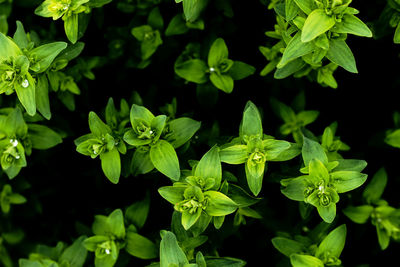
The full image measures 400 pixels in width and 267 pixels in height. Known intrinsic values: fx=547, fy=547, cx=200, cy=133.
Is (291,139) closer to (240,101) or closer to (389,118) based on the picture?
(240,101)

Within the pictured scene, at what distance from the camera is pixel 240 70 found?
3305mm

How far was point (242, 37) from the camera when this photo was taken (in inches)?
148

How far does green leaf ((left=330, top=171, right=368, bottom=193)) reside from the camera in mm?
2689

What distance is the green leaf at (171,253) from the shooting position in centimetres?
262

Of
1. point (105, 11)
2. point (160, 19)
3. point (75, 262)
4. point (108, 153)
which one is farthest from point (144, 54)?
point (75, 262)

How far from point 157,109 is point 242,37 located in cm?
77

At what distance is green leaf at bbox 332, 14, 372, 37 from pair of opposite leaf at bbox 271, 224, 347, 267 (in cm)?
101

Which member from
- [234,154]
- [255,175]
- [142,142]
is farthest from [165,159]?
[255,175]

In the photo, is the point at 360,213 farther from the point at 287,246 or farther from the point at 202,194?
the point at 202,194

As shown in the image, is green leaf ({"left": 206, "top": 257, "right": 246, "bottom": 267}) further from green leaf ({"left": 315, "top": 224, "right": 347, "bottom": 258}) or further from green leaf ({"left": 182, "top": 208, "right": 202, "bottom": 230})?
green leaf ({"left": 315, "top": 224, "right": 347, "bottom": 258})

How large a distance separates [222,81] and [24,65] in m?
1.16

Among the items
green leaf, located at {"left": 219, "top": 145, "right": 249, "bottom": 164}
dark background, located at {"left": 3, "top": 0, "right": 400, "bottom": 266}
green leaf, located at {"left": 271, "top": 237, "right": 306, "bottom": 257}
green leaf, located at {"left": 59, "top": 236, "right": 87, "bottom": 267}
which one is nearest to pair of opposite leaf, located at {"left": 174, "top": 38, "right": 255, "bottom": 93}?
dark background, located at {"left": 3, "top": 0, "right": 400, "bottom": 266}

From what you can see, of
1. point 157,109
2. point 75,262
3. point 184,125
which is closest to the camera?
point 184,125

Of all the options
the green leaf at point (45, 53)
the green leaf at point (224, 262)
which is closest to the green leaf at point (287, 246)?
the green leaf at point (224, 262)
